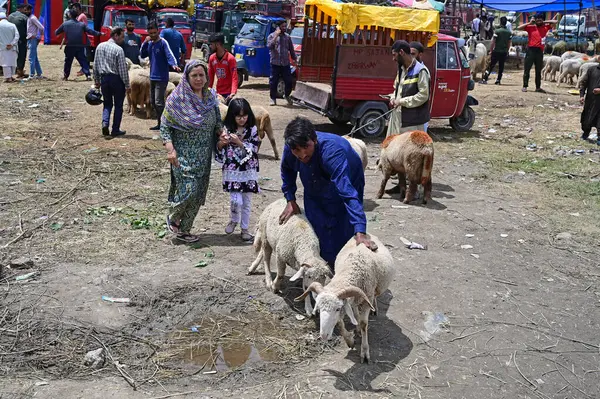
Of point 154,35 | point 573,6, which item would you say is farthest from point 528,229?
point 573,6

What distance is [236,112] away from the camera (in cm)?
628

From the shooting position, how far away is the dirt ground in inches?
167

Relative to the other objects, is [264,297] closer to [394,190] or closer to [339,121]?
[394,190]

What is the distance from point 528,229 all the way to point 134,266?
4.58m

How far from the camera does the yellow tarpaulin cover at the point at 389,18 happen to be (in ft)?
36.4

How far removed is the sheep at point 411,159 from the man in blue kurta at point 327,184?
9.62 feet

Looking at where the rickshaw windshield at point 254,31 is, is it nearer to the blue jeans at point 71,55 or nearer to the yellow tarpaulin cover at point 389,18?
the blue jeans at point 71,55

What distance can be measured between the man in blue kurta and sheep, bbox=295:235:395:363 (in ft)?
0.44

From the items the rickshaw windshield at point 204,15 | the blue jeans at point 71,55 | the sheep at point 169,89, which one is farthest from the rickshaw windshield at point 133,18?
the sheep at point 169,89

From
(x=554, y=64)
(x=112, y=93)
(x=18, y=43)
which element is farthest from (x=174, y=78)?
(x=554, y=64)

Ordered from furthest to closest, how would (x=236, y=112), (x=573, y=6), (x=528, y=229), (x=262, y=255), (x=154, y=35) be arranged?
(x=573, y=6), (x=154, y=35), (x=528, y=229), (x=236, y=112), (x=262, y=255)

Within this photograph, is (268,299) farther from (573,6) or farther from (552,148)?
(573,6)

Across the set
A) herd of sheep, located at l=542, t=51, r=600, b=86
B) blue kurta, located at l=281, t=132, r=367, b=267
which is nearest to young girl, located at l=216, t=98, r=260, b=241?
blue kurta, located at l=281, t=132, r=367, b=267

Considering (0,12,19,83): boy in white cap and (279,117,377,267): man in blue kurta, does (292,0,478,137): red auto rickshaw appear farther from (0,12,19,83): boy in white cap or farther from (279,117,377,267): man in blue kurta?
(0,12,19,83): boy in white cap
